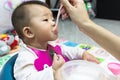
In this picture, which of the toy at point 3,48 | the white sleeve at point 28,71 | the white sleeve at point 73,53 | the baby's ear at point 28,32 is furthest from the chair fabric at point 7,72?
the toy at point 3,48

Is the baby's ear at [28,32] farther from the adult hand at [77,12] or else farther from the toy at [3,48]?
the toy at [3,48]

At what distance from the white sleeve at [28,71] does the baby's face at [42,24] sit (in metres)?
0.09

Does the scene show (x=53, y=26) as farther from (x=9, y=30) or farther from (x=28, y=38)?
Result: (x=9, y=30)

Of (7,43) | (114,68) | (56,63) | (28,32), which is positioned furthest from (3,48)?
(114,68)

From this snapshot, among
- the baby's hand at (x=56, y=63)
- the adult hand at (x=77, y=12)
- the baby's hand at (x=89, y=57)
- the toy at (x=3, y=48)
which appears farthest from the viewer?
the toy at (x=3, y=48)

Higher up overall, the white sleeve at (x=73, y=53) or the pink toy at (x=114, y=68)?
the white sleeve at (x=73, y=53)

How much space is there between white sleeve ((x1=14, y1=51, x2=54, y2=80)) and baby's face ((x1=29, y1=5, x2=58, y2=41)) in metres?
0.09

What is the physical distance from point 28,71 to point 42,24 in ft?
0.59

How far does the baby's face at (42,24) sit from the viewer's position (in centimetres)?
83

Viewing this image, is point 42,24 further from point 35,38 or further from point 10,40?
point 10,40

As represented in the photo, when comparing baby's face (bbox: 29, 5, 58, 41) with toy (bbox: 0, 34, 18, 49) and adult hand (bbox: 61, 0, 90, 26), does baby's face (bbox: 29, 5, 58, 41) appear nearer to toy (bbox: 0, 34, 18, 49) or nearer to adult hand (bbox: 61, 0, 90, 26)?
adult hand (bbox: 61, 0, 90, 26)

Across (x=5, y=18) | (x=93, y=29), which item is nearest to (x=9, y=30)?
(x=5, y=18)

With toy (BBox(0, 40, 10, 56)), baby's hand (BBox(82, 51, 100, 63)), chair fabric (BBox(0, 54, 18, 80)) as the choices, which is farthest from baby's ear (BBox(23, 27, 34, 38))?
toy (BBox(0, 40, 10, 56))

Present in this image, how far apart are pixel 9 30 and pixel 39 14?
63 cm
